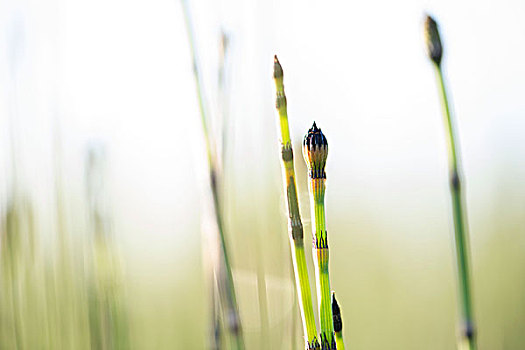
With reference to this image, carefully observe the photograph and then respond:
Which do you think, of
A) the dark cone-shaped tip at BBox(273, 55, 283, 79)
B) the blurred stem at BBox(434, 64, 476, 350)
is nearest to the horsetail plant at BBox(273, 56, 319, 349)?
the dark cone-shaped tip at BBox(273, 55, 283, 79)

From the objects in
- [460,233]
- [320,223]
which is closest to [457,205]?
[460,233]

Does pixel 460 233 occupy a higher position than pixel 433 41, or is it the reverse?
pixel 433 41

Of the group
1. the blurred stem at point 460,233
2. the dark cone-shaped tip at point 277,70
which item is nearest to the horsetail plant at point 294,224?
the dark cone-shaped tip at point 277,70

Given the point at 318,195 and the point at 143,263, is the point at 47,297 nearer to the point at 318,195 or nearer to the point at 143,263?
the point at 318,195

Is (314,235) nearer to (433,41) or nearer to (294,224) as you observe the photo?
(294,224)

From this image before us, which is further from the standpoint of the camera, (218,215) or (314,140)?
(218,215)

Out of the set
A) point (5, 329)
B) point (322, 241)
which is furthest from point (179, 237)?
point (322, 241)

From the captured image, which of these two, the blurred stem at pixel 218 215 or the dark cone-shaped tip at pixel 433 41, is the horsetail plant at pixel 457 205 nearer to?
the dark cone-shaped tip at pixel 433 41
